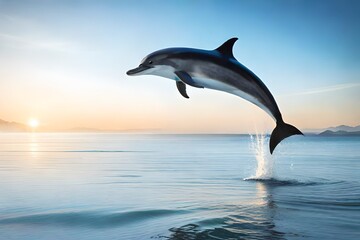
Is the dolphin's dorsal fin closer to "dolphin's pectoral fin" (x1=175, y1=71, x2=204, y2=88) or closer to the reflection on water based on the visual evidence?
"dolphin's pectoral fin" (x1=175, y1=71, x2=204, y2=88)

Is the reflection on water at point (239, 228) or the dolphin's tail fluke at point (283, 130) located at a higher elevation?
the dolphin's tail fluke at point (283, 130)

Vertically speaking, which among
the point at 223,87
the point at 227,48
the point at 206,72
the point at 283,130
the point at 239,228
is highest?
the point at 227,48

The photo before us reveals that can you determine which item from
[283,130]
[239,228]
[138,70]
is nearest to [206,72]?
[138,70]

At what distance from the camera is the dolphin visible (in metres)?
7.09

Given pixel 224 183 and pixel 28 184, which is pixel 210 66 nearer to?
pixel 224 183

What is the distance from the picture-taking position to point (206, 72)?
7.12 metres

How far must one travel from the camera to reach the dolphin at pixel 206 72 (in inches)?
279

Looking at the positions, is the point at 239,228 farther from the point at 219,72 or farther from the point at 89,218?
the point at 219,72

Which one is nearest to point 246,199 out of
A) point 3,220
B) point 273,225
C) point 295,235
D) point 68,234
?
point 273,225

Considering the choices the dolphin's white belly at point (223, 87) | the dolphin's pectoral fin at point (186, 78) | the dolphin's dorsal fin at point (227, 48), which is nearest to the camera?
the dolphin's pectoral fin at point (186, 78)

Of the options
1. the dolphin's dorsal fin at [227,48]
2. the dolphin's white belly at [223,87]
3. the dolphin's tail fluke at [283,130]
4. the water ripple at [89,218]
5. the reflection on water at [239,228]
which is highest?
the dolphin's dorsal fin at [227,48]

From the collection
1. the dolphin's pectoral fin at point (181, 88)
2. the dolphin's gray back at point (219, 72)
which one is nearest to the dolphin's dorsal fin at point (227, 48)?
the dolphin's gray back at point (219, 72)

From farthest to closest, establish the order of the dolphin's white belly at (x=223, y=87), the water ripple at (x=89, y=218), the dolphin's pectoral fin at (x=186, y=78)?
1. the water ripple at (x=89, y=218)
2. the dolphin's white belly at (x=223, y=87)
3. the dolphin's pectoral fin at (x=186, y=78)

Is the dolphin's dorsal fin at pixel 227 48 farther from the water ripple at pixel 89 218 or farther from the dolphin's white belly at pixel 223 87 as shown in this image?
the water ripple at pixel 89 218
